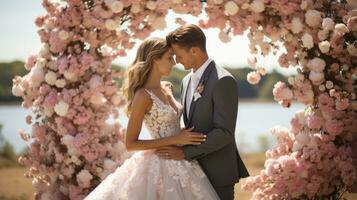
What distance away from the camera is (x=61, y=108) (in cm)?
646

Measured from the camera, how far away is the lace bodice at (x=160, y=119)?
5.18 meters

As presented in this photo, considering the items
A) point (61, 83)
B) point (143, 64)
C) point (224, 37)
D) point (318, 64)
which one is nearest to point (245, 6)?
point (224, 37)

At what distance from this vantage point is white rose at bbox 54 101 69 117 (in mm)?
6465

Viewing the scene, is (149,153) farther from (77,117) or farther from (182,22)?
(182,22)

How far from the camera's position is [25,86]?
22.4 ft

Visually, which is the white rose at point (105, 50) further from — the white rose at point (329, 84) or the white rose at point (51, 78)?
the white rose at point (329, 84)

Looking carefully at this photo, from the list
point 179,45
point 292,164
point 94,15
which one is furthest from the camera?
point 94,15

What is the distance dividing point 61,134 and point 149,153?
5.83 ft

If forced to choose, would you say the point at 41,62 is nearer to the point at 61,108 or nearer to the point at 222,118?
the point at 61,108

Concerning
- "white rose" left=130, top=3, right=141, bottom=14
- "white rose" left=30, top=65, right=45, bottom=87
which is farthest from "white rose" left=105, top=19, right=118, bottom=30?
"white rose" left=30, top=65, right=45, bottom=87

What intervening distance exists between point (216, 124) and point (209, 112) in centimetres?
16

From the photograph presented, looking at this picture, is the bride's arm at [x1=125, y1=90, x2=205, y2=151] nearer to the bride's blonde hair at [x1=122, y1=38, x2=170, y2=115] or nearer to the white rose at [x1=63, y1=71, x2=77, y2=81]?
the bride's blonde hair at [x1=122, y1=38, x2=170, y2=115]

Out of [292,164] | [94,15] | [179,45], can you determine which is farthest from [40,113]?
[292,164]

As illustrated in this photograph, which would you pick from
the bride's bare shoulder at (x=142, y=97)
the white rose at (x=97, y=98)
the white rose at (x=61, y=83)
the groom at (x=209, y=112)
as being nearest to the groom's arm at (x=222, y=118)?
the groom at (x=209, y=112)
